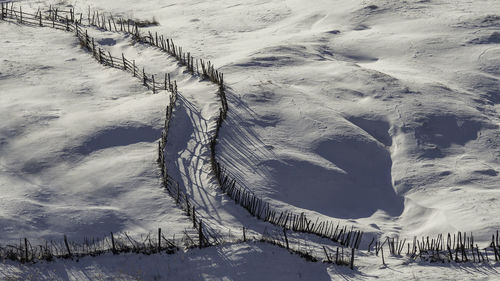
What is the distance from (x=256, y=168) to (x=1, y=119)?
460 centimetres

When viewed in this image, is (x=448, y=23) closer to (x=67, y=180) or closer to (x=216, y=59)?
(x=216, y=59)

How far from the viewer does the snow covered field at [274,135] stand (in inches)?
364

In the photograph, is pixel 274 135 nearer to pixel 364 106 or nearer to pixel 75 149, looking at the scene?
pixel 364 106

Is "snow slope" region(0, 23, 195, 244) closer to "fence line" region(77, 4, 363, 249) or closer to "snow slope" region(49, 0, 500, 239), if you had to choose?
"fence line" region(77, 4, 363, 249)

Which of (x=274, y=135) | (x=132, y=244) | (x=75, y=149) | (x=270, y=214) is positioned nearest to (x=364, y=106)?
(x=274, y=135)

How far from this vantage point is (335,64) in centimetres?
1373

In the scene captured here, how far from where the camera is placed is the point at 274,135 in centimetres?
1158

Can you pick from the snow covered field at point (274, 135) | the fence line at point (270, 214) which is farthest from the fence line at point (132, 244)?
the fence line at point (270, 214)

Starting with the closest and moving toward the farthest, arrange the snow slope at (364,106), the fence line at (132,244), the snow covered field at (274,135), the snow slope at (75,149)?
the fence line at (132,244)
the snow covered field at (274,135)
the snow slope at (75,149)
the snow slope at (364,106)

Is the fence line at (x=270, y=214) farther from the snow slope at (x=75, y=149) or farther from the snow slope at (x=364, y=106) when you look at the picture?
the snow slope at (x=75, y=149)

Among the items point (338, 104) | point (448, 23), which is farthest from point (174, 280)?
point (448, 23)

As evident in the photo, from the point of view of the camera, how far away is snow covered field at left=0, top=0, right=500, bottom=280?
30.4ft

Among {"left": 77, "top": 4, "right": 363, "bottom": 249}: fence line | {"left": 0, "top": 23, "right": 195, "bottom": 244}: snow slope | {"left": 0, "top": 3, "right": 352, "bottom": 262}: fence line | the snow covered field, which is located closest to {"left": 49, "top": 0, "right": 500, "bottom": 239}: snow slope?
the snow covered field

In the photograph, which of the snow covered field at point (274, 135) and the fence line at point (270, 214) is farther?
the fence line at point (270, 214)
